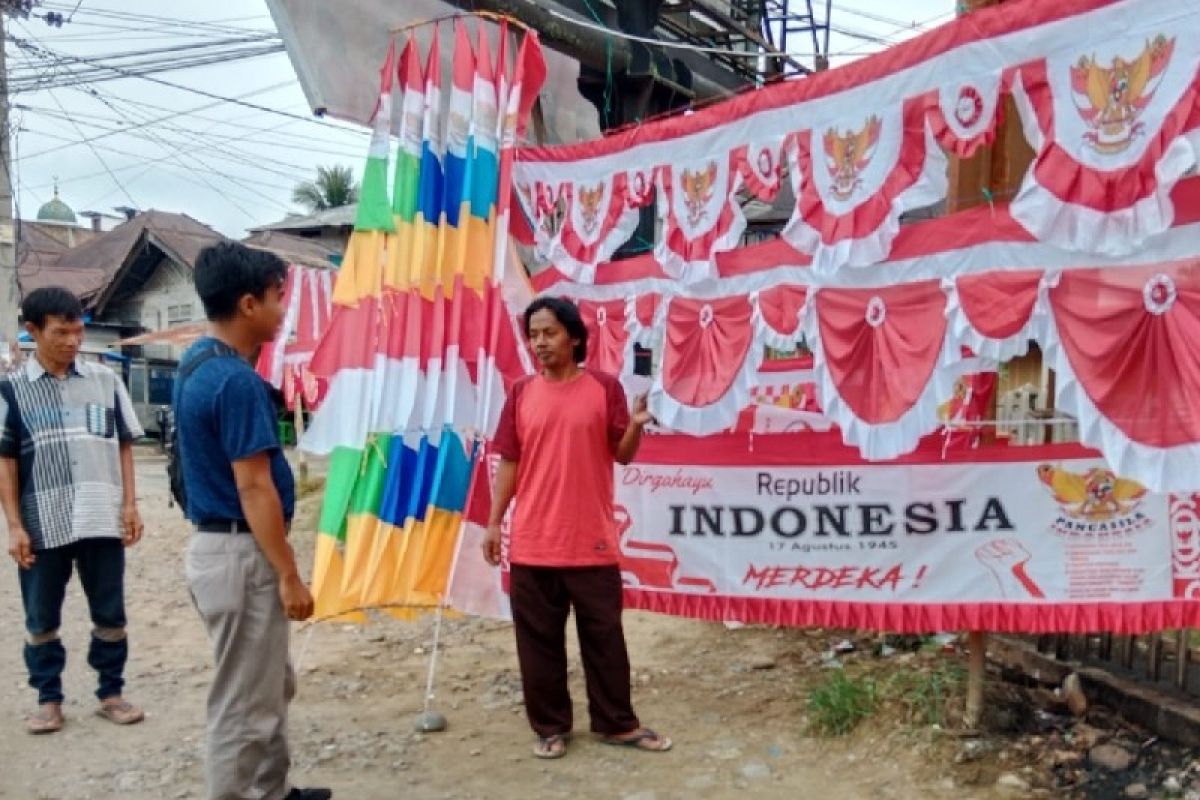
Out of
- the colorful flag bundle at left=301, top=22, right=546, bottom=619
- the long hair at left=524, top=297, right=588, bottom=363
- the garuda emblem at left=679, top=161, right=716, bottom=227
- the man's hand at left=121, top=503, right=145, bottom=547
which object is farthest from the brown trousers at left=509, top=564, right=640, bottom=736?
the man's hand at left=121, top=503, right=145, bottom=547

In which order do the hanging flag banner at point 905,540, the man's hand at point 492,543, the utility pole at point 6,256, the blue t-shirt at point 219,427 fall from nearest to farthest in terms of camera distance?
1. the blue t-shirt at point 219,427
2. the hanging flag banner at point 905,540
3. the man's hand at point 492,543
4. the utility pole at point 6,256

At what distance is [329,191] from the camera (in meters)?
32.4

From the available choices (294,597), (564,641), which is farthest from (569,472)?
(294,597)

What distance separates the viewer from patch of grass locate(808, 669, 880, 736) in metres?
3.71

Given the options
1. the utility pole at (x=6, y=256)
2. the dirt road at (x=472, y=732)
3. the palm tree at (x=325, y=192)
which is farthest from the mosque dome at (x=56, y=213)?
the dirt road at (x=472, y=732)

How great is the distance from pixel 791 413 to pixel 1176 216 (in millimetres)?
1859

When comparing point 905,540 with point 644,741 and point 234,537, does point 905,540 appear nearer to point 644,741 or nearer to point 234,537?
point 644,741

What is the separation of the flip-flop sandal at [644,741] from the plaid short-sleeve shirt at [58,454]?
2207mm

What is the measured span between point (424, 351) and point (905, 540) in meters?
2.06

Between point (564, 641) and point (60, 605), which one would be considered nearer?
point (564, 641)

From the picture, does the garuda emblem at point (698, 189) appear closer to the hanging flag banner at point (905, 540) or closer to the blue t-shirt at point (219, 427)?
the hanging flag banner at point (905, 540)

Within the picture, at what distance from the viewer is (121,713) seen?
4082 mm

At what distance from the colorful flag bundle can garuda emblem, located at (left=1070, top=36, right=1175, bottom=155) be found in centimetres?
221

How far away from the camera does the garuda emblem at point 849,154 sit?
3258mm
